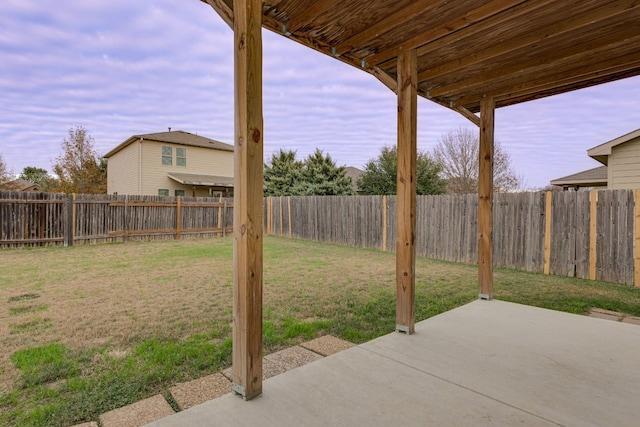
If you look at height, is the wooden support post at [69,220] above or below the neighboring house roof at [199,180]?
below

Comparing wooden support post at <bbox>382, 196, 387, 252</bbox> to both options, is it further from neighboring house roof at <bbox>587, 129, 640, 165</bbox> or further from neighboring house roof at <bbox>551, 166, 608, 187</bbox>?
neighboring house roof at <bbox>551, 166, 608, 187</bbox>

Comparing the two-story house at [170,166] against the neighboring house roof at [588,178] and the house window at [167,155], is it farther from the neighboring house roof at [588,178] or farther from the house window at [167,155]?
the neighboring house roof at [588,178]

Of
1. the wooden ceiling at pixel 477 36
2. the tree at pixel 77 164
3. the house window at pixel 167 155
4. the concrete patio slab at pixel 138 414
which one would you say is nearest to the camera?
the concrete patio slab at pixel 138 414

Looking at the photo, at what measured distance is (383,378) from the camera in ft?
6.41

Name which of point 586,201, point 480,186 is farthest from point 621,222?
point 480,186

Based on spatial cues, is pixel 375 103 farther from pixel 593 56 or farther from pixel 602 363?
pixel 602 363

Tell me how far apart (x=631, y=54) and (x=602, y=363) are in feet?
8.13

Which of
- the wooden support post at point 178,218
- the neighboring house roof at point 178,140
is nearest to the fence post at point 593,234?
the wooden support post at point 178,218

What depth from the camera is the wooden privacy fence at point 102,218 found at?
7.87 metres

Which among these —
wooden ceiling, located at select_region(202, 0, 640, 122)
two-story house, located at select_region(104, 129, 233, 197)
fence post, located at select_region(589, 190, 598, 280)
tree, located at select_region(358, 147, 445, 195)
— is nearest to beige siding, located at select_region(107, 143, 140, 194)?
two-story house, located at select_region(104, 129, 233, 197)

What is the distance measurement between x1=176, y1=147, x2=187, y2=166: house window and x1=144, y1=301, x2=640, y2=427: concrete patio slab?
1551 centimetres

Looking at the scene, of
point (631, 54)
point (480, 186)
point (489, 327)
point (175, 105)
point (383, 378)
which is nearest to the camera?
point (383, 378)

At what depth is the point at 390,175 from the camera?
1573cm

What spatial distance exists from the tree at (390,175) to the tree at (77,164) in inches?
573
